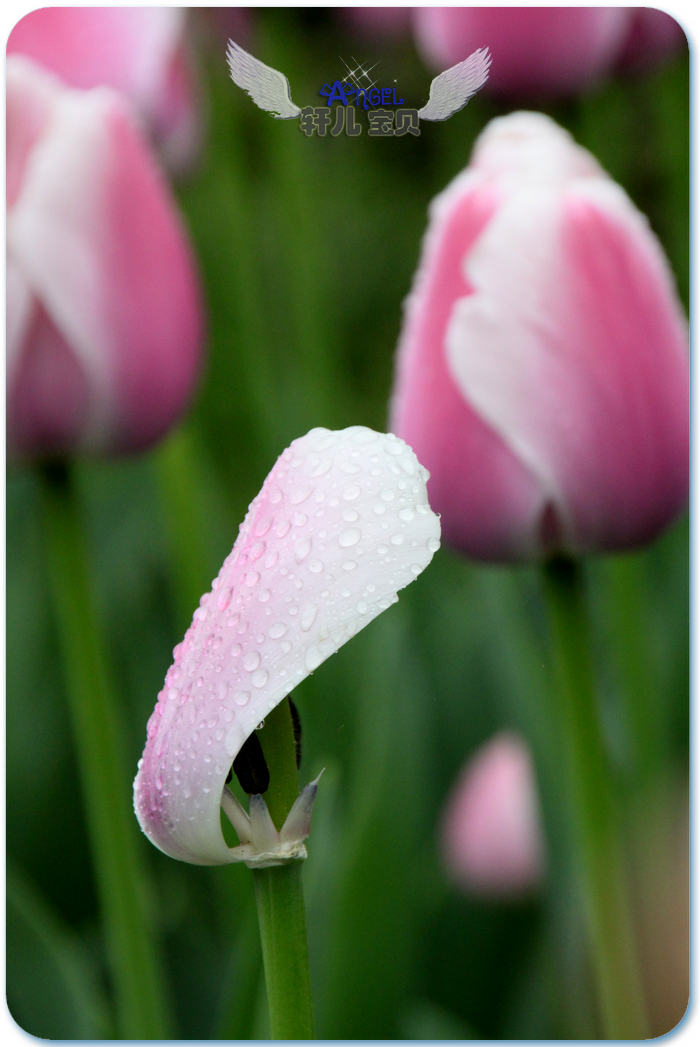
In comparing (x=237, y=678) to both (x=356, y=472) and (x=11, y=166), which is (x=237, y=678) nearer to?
(x=356, y=472)

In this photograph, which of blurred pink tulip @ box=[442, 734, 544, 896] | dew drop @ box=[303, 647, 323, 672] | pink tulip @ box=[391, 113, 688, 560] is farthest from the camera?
blurred pink tulip @ box=[442, 734, 544, 896]

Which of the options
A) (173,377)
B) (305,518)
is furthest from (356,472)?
(173,377)

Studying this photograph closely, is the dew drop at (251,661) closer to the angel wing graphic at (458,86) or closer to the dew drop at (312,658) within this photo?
the dew drop at (312,658)

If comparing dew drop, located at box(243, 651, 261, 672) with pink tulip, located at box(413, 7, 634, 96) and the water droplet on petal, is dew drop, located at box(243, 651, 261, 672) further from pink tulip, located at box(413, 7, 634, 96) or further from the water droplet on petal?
pink tulip, located at box(413, 7, 634, 96)

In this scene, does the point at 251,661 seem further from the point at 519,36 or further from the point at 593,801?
the point at 519,36

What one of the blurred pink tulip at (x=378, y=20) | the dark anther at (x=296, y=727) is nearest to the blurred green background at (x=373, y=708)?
the blurred pink tulip at (x=378, y=20)

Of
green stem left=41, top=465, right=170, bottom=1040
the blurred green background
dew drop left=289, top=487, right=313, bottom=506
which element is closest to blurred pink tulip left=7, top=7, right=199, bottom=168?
the blurred green background
